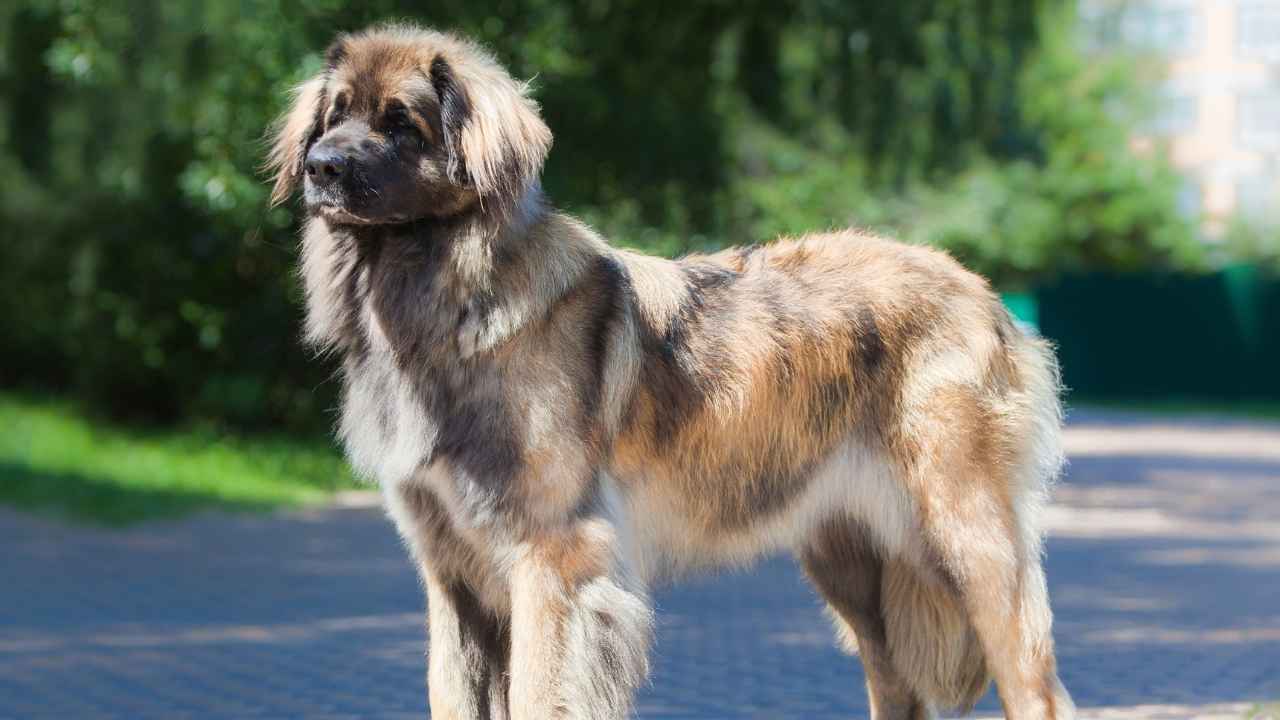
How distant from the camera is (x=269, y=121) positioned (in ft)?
49.4

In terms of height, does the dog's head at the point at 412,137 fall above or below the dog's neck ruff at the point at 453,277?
above

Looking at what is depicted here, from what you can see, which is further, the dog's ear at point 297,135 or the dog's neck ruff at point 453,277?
the dog's ear at point 297,135

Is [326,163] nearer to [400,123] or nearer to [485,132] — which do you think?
[400,123]

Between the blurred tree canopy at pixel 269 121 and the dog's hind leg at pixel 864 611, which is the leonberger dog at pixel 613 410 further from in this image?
the blurred tree canopy at pixel 269 121

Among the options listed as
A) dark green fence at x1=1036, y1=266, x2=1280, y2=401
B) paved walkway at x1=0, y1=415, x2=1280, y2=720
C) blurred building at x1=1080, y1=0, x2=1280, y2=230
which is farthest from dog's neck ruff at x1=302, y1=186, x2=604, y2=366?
blurred building at x1=1080, y1=0, x2=1280, y2=230

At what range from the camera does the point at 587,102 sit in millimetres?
16594

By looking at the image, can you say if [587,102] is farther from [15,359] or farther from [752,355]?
[752,355]

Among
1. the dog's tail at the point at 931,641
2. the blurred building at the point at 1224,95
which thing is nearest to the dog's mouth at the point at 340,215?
the dog's tail at the point at 931,641

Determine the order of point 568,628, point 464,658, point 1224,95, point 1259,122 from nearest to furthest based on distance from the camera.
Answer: point 568,628 → point 464,658 → point 1259,122 → point 1224,95

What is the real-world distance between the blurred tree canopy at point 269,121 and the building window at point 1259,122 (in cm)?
4991

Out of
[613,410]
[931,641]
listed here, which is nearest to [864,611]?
[931,641]

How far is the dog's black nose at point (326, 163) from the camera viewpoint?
426 cm

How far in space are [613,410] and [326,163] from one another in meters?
1.04

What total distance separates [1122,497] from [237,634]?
34.3 feet
